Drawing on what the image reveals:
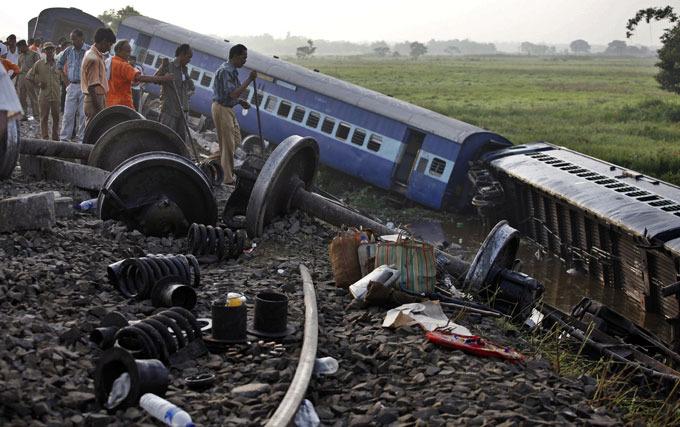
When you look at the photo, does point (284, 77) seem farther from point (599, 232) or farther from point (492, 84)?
point (492, 84)

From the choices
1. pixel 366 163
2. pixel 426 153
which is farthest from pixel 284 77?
pixel 426 153

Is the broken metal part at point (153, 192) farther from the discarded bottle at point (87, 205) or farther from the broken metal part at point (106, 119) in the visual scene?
the broken metal part at point (106, 119)

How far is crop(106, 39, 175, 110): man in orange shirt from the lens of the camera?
35.8 feet

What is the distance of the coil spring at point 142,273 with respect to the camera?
20.2ft

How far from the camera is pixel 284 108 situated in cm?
1986

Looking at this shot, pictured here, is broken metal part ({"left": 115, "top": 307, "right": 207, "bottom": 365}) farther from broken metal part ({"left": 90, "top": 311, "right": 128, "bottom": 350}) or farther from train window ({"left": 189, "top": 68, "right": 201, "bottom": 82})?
train window ({"left": 189, "top": 68, "right": 201, "bottom": 82})

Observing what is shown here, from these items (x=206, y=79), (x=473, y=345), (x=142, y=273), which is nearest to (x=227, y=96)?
(x=142, y=273)

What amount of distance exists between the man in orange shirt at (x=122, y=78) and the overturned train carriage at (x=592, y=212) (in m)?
7.88

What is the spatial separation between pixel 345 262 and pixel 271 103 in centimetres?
1346

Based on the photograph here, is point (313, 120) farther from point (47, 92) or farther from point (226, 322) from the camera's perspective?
point (226, 322)

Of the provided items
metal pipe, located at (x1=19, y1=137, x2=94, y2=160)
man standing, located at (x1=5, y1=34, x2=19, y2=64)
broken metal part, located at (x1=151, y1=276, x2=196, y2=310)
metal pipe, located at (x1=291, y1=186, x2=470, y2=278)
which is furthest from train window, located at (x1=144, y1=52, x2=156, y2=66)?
broken metal part, located at (x1=151, y1=276, x2=196, y2=310)

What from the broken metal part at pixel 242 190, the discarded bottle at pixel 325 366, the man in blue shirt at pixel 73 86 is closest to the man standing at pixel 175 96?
the man in blue shirt at pixel 73 86

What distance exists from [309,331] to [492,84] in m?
57.4

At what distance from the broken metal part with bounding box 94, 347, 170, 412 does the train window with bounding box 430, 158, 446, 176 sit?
13162 millimetres
